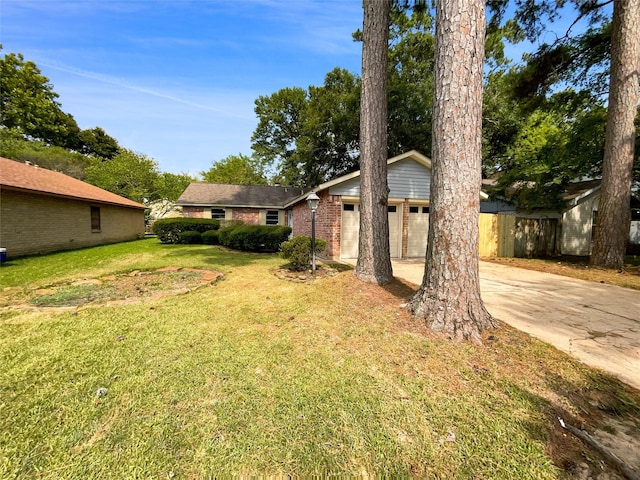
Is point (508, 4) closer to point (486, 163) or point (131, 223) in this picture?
point (486, 163)

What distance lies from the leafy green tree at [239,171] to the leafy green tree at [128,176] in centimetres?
1188

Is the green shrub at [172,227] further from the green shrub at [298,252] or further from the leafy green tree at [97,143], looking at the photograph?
the leafy green tree at [97,143]

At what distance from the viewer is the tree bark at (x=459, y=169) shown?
10.8 ft

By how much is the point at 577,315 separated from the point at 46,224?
17284 millimetres

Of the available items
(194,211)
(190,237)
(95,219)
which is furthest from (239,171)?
(95,219)

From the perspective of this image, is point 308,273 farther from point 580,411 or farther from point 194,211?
point 194,211

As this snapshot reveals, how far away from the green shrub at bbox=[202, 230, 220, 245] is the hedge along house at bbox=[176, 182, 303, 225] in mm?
5634

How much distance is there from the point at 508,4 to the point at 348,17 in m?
5.42

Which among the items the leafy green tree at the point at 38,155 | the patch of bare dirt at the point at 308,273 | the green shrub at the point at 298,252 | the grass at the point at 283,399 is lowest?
the grass at the point at 283,399

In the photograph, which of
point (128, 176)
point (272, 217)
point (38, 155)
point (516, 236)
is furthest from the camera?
point (128, 176)

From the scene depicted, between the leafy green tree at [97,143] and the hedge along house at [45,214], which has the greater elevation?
the leafy green tree at [97,143]

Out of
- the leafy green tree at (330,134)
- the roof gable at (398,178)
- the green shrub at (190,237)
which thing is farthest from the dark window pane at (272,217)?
the roof gable at (398,178)

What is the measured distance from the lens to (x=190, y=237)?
50.1 ft

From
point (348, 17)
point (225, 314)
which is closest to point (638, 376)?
point (225, 314)
